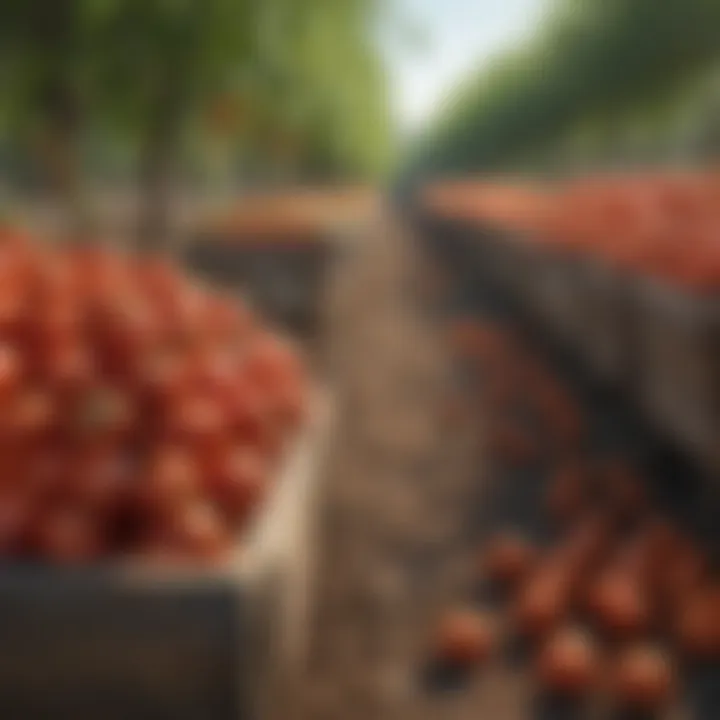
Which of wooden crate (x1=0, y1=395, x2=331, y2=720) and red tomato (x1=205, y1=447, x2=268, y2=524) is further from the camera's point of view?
red tomato (x1=205, y1=447, x2=268, y2=524)

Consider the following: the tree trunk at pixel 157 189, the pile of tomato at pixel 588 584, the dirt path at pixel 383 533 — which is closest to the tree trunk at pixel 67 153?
the tree trunk at pixel 157 189

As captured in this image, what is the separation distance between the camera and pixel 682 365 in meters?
4.02

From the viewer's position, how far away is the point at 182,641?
1.88 metres

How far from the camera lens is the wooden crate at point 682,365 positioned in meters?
3.73

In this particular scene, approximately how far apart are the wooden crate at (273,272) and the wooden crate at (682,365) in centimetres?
419

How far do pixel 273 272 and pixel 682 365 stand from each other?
5.23m

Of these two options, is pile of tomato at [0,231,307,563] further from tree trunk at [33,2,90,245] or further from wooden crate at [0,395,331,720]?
tree trunk at [33,2,90,245]

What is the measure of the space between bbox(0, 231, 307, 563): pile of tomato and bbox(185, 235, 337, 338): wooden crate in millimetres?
4999

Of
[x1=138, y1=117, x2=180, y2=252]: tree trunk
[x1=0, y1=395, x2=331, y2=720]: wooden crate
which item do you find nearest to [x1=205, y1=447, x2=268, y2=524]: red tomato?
[x1=0, y1=395, x2=331, y2=720]: wooden crate

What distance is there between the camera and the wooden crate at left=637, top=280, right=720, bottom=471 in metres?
3.73

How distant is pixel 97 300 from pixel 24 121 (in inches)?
135

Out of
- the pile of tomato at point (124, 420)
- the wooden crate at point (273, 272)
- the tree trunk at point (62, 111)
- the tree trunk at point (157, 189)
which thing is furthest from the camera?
the wooden crate at point (273, 272)

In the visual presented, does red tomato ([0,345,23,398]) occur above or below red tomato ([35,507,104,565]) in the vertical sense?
above

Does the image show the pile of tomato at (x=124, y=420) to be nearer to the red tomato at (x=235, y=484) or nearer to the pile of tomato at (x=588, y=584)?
the red tomato at (x=235, y=484)
